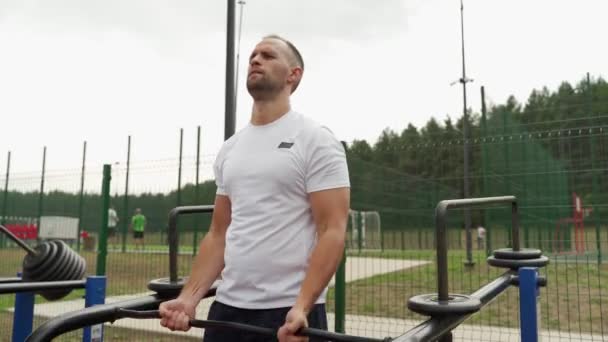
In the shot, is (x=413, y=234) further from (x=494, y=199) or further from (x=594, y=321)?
(x=494, y=199)

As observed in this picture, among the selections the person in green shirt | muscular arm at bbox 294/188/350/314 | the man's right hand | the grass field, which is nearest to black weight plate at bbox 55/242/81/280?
the grass field

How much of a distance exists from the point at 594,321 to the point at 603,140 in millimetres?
2056

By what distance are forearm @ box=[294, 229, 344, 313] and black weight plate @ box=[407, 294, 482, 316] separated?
0.89 ft

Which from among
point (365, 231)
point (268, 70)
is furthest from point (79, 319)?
point (365, 231)

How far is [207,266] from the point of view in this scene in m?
1.77

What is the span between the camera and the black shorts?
1.51 metres

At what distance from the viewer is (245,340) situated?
62.9 inches

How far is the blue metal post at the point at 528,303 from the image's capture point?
8.00 ft

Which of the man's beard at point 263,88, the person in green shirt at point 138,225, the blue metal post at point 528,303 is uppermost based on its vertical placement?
the man's beard at point 263,88

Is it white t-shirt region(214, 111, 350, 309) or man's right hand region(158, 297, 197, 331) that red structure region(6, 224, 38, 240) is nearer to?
man's right hand region(158, 297, 197, 331)

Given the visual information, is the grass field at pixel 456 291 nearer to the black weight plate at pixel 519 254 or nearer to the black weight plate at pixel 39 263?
the black weight plate at pixel 39 263

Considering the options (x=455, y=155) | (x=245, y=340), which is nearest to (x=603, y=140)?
(x=455, y=155)

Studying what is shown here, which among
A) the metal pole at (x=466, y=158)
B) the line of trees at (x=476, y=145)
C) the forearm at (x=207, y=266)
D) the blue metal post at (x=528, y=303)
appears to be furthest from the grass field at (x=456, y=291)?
the forearm at (x=207, y=266)

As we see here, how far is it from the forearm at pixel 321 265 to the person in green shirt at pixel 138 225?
912 cm
